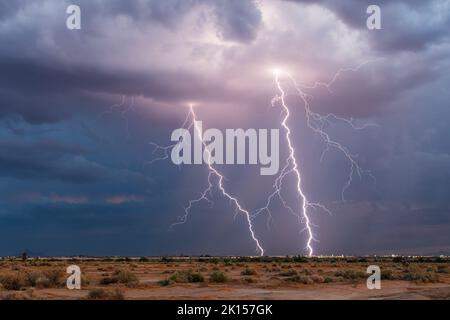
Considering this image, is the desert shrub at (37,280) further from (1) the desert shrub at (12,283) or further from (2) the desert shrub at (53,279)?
(1) the desert shrub at (12,283)

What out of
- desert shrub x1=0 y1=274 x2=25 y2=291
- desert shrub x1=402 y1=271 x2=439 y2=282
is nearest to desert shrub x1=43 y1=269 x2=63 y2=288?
desert shrub x1=0 y1=274 x2=25 y2=291

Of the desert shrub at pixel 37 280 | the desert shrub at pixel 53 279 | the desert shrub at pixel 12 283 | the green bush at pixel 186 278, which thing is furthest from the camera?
the green bush at pixel 186 278

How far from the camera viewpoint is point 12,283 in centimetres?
3281

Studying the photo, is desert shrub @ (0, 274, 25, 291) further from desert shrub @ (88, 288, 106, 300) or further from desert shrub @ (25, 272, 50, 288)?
desert shrub @ (88, 288, 106, 300)

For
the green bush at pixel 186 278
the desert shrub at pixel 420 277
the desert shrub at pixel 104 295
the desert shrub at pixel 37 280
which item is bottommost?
the desert shrub at pixel 420 277

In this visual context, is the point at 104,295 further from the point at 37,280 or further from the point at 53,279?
the point at 53,279

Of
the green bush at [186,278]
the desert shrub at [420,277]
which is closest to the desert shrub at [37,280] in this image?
the green bush at [186,278]

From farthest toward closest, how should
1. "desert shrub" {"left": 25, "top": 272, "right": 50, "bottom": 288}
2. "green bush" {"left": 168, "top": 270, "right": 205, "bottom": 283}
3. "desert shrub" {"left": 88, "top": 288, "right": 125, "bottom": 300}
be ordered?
1. "green bush" {"left": 168, "top": 270, "right": 205, "bottom": 283}
2. "desert shrub" {"left": 25, "top": 272, "right": 50, "bottom": 288}
3. "desert shrub" {"left": 88, "top": 288, "right": 125, "bottom": 300}

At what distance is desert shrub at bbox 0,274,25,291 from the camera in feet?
107

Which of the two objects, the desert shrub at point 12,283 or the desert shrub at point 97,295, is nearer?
the desert shrub at point 97,295

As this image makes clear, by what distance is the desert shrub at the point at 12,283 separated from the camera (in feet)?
107
